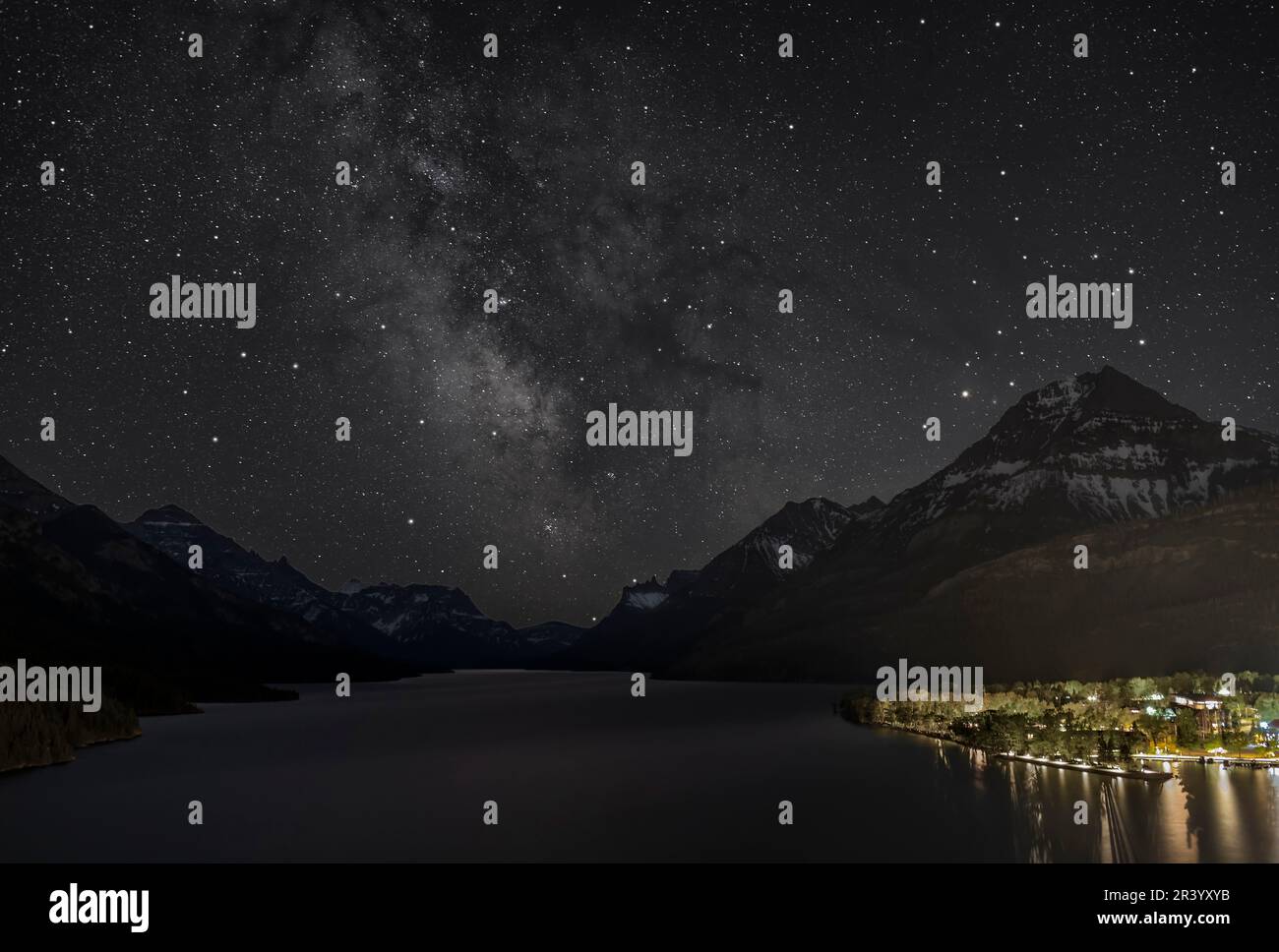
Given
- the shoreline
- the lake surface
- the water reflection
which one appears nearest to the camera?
the water reflection

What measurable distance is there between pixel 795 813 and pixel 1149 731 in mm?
91257

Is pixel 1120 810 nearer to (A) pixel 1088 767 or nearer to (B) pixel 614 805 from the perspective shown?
(A) pixel 1088 767

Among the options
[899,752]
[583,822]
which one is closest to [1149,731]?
[899,752]

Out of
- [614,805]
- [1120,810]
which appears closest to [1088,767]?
[1120,810]

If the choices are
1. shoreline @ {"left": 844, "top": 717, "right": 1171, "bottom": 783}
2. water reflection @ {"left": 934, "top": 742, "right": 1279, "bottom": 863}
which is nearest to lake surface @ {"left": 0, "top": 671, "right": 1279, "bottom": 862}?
water reflection @ {"left": 934, "top": 742, "right": 1279, "bottom": 863}

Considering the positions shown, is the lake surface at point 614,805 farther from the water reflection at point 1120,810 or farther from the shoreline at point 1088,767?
the shoreline at point 1088,767

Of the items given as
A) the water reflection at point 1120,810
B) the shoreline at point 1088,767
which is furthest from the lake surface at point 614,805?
the shoreline at point 1088,767

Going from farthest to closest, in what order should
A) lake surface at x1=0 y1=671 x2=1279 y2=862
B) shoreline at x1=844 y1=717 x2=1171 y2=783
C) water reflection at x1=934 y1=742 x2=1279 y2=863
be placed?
shoreline at x1=844 y1=717 x2=1171 y2=783 → lake surface at x1=0 y1=671 x2=1279 y2=862 → water reflection at x1=934 y1=742 x2=1279 y2=863

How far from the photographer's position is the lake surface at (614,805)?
6700 centimetres

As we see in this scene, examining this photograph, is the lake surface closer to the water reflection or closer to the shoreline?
the water reflection

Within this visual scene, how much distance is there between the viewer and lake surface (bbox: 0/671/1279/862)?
220ft
